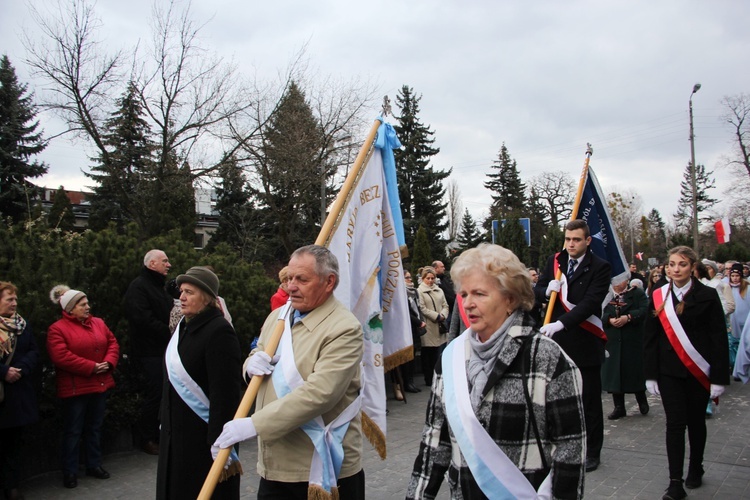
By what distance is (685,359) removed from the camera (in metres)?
4.90

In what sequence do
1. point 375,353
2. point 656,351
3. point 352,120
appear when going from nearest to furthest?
point 375,353
point 656,351
point 352,120

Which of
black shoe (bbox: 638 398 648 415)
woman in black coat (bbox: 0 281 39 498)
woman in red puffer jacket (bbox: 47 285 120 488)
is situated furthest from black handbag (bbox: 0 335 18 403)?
black shoe (bbox: 638 398 648 415)

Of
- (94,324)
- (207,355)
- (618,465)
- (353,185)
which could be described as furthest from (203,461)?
(618,465)

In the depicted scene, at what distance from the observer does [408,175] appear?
41.7 m

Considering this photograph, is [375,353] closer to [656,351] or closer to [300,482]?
[300,482]

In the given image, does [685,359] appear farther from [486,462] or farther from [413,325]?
[413,325]

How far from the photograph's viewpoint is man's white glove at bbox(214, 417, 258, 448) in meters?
2.98

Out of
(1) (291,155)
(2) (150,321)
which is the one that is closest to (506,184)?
(1) (291,155)

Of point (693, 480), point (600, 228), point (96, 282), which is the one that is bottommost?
point (693, 480)

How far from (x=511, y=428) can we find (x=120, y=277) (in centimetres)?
573

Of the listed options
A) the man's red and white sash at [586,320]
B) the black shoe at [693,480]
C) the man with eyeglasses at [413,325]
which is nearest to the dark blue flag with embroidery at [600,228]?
the man's red and white sash at [586,320]

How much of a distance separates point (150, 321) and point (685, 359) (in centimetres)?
519

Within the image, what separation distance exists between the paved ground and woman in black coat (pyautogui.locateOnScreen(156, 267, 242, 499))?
5.89 ft

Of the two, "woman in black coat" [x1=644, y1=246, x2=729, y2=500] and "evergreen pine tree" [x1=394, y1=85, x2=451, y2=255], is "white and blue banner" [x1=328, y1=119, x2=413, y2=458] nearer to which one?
"woman in black coat" [x1=644, y1=246, x2=729, y2=500]
